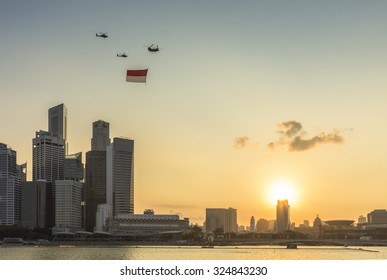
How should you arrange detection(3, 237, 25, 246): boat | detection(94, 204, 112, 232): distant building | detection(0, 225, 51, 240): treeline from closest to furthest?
1. detection(3, 237, 25, 246): boat
2. detection(0, 225, 51, 240): treeline
3. detection(94, 204, 112, 232): distant building

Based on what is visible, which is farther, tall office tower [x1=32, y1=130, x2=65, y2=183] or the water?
tall office tower [x1=32, y1=130, x2=65, y2=183]

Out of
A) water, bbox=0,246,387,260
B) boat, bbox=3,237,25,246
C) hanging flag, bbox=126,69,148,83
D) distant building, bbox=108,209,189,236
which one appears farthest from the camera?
distant building, bbox=108,209,189,236

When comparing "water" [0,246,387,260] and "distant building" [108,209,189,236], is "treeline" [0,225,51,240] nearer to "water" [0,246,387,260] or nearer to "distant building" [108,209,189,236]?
"distant building" [108,209,189,236]

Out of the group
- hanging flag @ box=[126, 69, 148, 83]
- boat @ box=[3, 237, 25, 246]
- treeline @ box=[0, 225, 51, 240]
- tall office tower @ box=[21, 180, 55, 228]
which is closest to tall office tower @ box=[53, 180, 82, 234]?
tall office tower @ box=[21, 180, 55, 228]

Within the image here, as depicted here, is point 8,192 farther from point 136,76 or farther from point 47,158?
point 136,76
